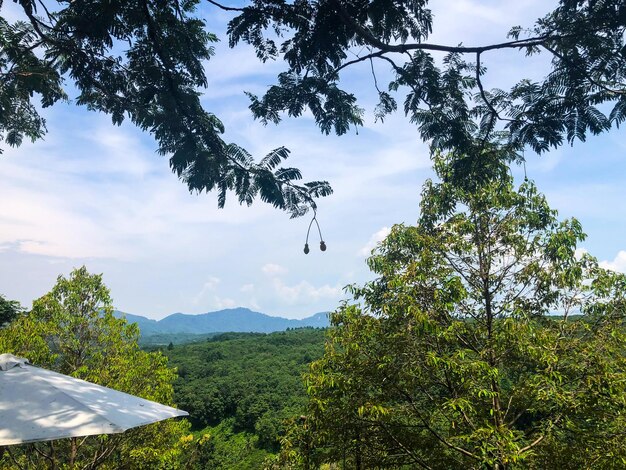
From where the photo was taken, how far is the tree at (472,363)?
5.19 m

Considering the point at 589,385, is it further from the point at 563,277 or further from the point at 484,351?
the point at 563,277

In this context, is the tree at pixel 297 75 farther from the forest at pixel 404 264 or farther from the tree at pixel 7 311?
the tree at pixel 7 311

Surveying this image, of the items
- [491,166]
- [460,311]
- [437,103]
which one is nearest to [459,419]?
[460,311]

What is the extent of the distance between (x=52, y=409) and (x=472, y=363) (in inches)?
180

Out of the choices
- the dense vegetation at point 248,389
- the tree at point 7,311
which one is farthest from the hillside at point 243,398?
the tree at point 7,311

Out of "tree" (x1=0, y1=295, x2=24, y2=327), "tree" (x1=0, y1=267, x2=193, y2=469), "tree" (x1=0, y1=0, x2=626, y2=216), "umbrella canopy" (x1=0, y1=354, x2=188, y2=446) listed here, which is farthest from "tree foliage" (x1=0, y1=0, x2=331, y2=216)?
"tree" (x1=0, y1=295, x2=24, y2=327)

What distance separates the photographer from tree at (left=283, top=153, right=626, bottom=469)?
5.19 metres

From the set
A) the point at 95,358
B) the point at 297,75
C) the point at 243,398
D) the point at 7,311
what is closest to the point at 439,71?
the point at 297,75

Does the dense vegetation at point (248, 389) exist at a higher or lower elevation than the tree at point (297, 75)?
lower

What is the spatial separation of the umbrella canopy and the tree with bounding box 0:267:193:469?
580cm

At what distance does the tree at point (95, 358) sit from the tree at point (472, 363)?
5104 mm

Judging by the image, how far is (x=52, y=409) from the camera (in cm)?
314

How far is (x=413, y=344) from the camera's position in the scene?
5.72m

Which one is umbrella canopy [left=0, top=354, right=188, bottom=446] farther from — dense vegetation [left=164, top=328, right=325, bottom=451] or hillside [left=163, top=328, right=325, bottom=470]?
hillside [left=163, top=328, right=325, bottom=470]
